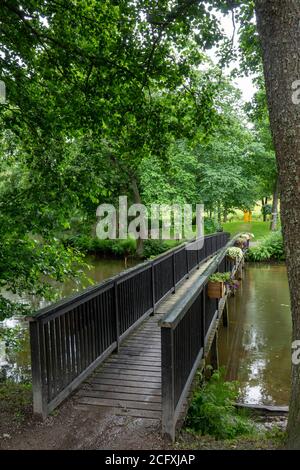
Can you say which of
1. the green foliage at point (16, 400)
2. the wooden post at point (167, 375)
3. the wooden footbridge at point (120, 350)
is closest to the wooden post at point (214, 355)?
the wooden footbridge at point (120, 350)

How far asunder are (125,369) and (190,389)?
37.5 inches

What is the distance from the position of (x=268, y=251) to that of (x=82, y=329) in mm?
19340

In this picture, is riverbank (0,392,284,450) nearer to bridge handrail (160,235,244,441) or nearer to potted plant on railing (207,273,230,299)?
bridge handrail (160,235,244,441)

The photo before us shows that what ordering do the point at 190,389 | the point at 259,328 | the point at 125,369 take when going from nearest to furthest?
the point at 190,389 → the point at 125,369 → the point at 259,328

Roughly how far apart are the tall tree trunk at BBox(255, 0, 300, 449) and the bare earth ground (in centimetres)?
93

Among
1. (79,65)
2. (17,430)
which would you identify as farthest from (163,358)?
(79,65)

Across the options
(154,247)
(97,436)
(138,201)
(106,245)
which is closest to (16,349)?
(97,436)

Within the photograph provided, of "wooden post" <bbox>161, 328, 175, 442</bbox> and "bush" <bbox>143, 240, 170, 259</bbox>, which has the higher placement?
"wooden post" <bbox>161, 328, 175, 442</bbox>

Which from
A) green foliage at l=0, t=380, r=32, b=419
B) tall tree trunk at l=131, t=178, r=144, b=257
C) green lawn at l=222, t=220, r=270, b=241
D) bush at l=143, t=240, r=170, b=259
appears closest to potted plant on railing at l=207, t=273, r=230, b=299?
green foliage at l=0, t=380, r=32, b=419

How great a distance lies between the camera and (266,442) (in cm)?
320

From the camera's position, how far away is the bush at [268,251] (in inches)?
861

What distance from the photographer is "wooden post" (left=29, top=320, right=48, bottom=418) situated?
3.50 meters

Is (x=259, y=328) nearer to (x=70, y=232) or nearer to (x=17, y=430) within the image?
(x=17, y=430)

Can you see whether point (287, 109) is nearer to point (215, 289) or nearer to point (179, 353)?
point (179, 353)
